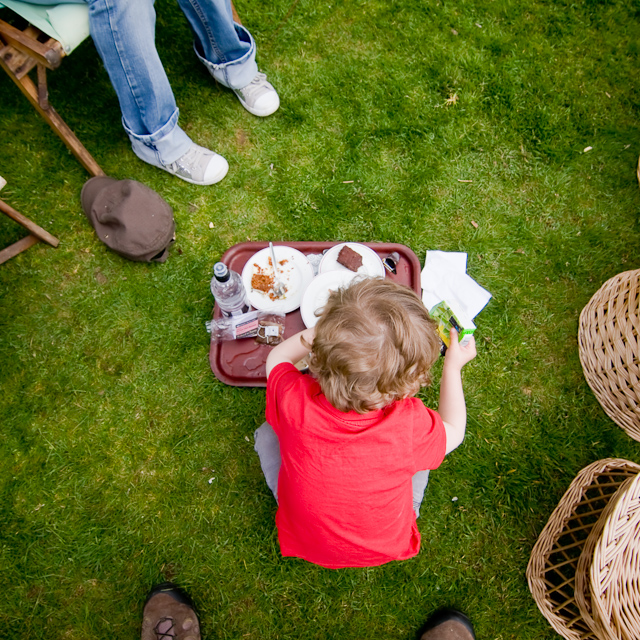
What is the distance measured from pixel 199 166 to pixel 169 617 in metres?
2.84

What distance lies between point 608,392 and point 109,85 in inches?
158

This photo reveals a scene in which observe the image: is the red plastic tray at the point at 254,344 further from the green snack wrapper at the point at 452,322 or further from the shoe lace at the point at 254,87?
the shoe lace at the point at 254,87

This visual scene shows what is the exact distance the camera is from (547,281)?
299 cm

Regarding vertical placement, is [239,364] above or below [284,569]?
above

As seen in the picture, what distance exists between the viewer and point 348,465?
5.24 ft

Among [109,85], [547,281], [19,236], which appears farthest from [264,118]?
[547,281]

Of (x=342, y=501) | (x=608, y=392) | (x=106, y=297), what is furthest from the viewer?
(x=106, y=297)

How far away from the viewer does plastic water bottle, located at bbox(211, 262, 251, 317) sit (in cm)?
236

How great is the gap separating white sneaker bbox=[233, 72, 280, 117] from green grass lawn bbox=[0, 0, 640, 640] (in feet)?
0.27

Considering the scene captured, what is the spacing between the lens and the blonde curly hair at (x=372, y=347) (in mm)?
1530

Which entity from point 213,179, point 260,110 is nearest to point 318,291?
point 213,179

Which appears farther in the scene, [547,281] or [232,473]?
[547,281]

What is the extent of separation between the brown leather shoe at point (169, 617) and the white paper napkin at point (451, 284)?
235 cm

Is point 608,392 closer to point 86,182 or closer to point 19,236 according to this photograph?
point 86,182
